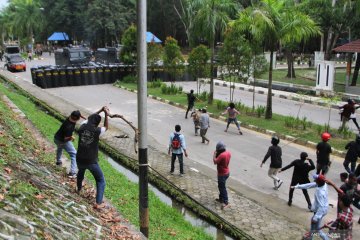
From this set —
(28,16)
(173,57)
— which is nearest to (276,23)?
(173,57)

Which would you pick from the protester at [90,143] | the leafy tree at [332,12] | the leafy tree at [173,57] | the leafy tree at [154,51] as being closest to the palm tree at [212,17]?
the leafy tree at [173,57]

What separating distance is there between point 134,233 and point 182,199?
336cm

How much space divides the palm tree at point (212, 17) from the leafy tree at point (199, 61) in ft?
4.63

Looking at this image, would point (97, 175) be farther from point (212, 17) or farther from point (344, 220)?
point (212, 17)

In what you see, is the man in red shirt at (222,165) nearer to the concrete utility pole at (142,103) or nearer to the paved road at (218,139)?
the paved road at (218,139)

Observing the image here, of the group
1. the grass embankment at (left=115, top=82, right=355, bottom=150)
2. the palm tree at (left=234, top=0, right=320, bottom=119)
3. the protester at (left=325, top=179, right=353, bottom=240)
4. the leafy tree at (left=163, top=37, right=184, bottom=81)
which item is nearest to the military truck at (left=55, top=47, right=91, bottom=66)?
the leafy tree at (left=163, top=37, right=184, bottom=81)

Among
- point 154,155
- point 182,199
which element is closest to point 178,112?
point 154,155

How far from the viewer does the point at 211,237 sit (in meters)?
8.14

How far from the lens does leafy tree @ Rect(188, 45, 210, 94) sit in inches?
923

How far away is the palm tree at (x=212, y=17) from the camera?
834 inches

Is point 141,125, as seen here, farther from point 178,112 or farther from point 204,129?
point 178,112

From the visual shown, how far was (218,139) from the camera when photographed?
16.0 meters

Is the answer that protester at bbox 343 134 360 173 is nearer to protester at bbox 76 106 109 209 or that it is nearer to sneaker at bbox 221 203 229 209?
sneaker at bbox 221 203 229 209

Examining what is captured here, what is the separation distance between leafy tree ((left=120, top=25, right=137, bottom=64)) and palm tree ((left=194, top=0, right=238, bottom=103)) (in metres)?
11.4
